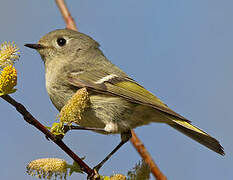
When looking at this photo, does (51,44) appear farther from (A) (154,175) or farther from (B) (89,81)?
(A) (154,175)

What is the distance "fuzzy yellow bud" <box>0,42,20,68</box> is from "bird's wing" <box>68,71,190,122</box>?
878 millimetres

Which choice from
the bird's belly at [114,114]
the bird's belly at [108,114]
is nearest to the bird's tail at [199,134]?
the bird's belly at [114,114]

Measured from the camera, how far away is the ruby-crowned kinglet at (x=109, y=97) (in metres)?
2.18

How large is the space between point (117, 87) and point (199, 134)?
0.62 m

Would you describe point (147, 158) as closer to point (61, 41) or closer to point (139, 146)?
point (139, 146)

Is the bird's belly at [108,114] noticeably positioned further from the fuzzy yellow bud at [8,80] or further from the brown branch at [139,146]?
the fuzzy yellow bud at [8,80]

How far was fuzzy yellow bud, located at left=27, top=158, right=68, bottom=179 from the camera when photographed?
4.78 ft

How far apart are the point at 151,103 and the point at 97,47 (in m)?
0.98

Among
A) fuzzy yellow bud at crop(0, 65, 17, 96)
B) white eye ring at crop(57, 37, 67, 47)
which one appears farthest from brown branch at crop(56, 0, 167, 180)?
fuzzy yellow bud at crop(0, 65, 17, 96)

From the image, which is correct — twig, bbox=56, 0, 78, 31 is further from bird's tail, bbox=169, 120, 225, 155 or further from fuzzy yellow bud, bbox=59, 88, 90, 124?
fuzzy yellow bud, bbox=59, 88, 90, 124

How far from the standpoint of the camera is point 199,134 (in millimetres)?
2223

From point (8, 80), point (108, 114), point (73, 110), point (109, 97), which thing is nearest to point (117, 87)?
point (109, 97)

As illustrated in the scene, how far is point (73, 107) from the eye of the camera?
1.39m

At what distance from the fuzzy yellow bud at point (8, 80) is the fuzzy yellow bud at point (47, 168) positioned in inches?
14.3
